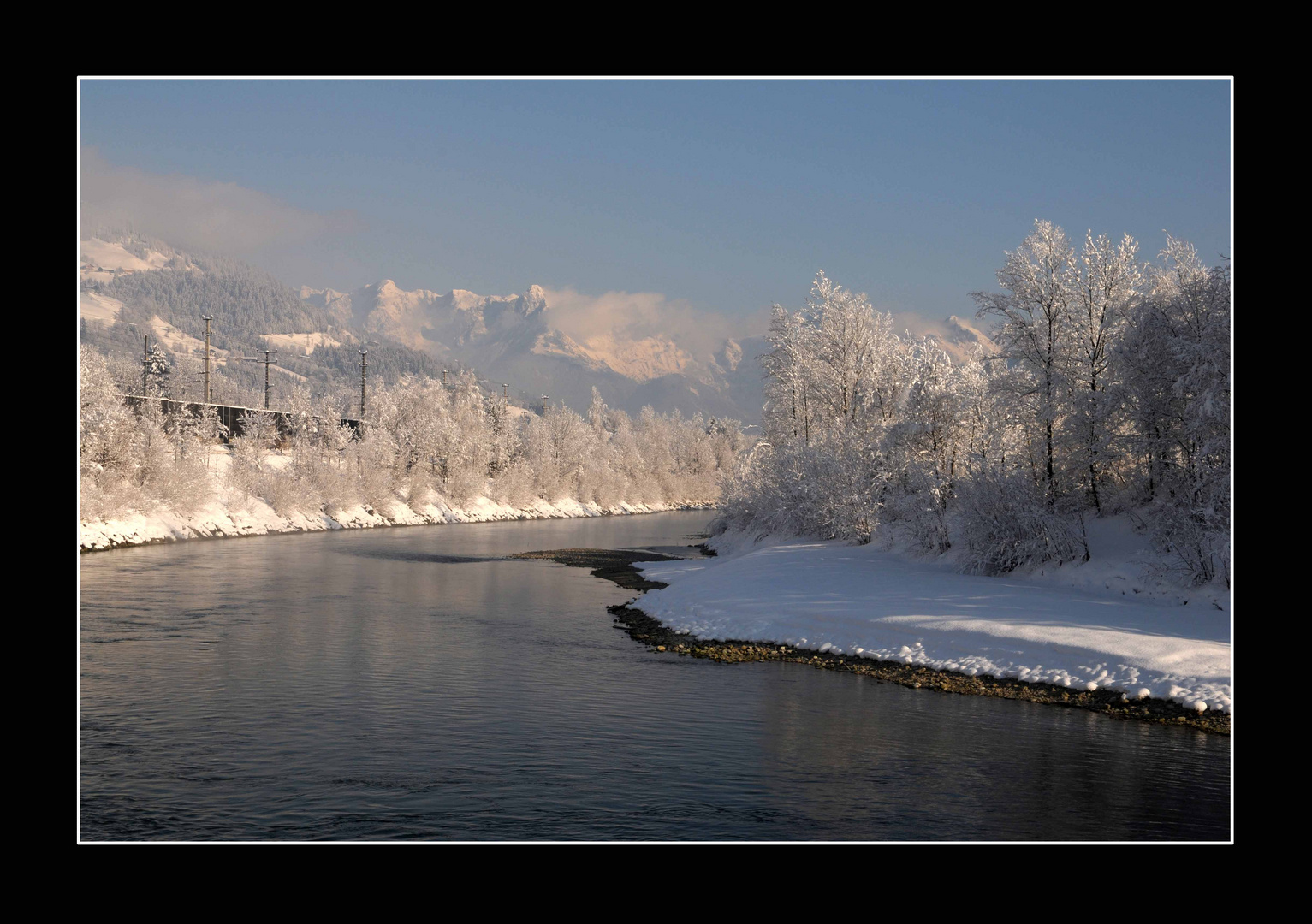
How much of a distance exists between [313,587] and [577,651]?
56.1 ft

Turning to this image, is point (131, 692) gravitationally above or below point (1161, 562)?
below

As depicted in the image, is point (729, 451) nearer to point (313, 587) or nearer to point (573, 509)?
point (573, 509)

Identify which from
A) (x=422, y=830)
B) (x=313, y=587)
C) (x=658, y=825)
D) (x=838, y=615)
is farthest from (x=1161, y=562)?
(x=313, y=587)

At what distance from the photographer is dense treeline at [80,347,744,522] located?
55312mm

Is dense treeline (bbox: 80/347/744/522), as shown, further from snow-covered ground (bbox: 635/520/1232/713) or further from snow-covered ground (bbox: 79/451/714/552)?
snow-covered ground (bbox: 635/520/1232/713)

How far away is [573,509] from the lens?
→ 116 meters

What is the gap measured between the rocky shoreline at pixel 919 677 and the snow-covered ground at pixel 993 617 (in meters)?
0.34

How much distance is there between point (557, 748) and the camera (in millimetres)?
16578

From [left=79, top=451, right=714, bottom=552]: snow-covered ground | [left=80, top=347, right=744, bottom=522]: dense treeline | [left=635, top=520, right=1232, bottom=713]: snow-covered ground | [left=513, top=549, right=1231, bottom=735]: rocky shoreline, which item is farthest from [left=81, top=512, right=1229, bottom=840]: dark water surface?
[left=80, top=347, right=744, bottom=522]: dense treeline

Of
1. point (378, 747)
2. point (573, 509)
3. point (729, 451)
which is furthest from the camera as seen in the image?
point (729, 451)

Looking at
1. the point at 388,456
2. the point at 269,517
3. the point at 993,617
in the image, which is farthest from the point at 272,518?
the point at 993,617

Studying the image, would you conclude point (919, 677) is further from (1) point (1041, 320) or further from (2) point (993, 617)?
(1) point (1041, 320)

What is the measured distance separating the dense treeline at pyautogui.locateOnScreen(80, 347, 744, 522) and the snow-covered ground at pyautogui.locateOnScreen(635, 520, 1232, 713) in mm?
35917
